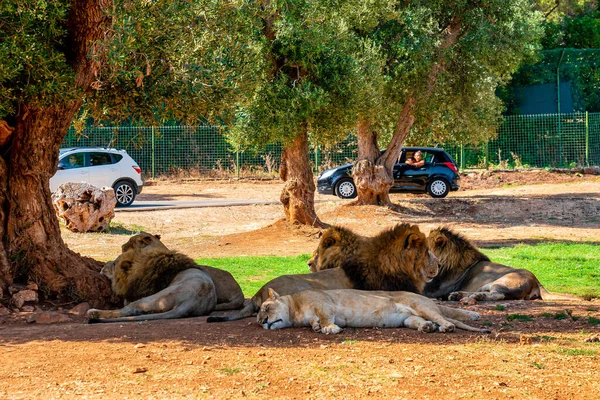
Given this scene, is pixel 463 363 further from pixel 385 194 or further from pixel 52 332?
pixel 385 194

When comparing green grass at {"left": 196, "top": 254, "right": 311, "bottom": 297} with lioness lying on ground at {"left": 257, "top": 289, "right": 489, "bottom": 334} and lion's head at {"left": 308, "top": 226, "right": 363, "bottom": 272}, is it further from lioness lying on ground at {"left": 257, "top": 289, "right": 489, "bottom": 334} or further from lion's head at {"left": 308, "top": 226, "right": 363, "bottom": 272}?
lioness lying on ground at {"left": 257, "top": 289, "right": 489, "bottom": 334}

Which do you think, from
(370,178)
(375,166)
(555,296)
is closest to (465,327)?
(555,296)

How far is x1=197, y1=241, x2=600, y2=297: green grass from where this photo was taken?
44.2 ft

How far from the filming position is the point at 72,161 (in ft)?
95.1

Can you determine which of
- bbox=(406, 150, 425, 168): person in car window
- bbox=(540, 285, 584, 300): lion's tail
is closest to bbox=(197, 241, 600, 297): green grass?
bbox=(540, 285, 584, 300): lion's tail

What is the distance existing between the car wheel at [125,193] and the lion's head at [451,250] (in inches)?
759

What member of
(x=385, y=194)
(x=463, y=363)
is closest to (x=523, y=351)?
(x=463, y=363)

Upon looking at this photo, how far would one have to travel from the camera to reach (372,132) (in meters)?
27.8

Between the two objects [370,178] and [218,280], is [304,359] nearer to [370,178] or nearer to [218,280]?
[218,280]

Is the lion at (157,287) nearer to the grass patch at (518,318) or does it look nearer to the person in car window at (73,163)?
the grass patch at (518,318)

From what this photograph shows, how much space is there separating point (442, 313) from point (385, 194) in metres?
18.8

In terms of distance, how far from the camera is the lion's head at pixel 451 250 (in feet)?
38.2

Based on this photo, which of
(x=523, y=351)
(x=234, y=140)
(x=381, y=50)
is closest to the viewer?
(x=523, y=351)

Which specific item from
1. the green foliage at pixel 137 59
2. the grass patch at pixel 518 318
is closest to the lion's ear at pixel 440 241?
the grass patch at pixel 518 318
